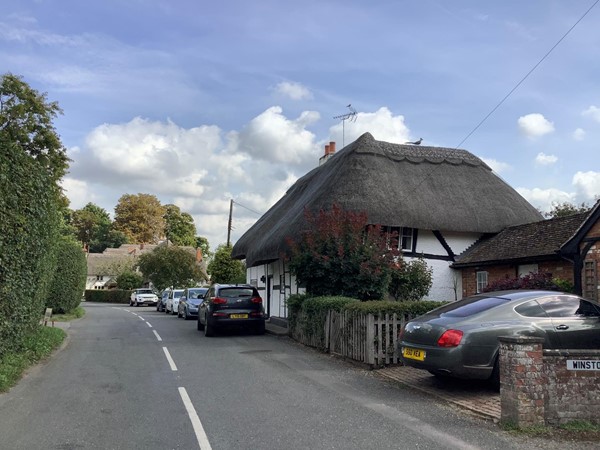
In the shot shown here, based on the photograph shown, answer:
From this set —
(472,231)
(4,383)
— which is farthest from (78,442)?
(472,231)

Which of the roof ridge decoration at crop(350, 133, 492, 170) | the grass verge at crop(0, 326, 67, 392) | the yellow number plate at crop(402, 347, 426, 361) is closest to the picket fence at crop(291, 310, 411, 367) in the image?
the yellow number plate at crop(402, 347, 426, 361)

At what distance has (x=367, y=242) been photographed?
49.3 feet

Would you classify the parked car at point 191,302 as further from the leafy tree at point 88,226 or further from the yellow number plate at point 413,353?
the leafy tree at point 88,226

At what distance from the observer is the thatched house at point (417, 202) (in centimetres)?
2073

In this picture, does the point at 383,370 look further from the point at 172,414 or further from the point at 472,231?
the point at 472,231

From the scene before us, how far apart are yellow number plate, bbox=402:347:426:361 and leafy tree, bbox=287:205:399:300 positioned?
5.79 meters

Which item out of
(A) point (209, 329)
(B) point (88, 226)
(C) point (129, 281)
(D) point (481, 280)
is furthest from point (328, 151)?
(B) point (88, 226)

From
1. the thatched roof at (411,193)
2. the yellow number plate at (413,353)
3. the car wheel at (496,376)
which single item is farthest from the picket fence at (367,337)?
the thatched roof at (411,193)

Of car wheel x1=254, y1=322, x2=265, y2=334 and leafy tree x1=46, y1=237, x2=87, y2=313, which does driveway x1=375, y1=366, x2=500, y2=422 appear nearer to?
car wheel x1=254, y1=322, x2=265, y2=334

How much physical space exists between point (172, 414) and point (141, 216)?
9401 cm

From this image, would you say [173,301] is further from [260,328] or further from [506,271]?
[506,271]

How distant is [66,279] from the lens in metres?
26.5

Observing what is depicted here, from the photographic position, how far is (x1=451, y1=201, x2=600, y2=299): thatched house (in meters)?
13.4

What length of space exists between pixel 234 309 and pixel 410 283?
610cm
